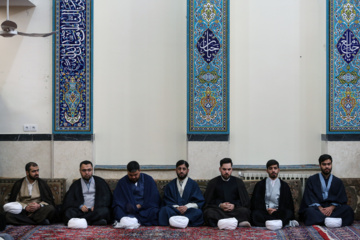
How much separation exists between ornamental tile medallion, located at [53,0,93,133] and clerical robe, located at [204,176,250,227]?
1.70 metres

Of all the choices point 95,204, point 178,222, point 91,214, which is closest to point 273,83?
point 178,222

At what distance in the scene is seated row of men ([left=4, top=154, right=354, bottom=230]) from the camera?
201 inches

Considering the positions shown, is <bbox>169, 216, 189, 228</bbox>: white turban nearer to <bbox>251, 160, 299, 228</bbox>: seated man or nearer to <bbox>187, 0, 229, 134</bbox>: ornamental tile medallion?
<bbox>251, 160, 299, 228</bbox>: seated man

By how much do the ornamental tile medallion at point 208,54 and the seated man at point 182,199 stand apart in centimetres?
65

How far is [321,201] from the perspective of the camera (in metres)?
5.27

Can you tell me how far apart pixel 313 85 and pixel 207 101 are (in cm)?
134

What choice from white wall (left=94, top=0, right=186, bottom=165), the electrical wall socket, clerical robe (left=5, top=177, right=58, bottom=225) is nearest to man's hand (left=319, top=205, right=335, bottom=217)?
white wall (left=94, top=0, right=186, bottom=165)

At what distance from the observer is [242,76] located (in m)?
6.12

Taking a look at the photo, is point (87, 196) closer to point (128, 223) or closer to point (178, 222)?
point (128, 223)

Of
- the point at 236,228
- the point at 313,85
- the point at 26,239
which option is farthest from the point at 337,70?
the point at 26,239

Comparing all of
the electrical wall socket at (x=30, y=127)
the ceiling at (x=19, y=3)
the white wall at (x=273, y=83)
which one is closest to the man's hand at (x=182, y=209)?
the white wall at (x=273, y=83)

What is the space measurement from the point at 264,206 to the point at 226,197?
41 cm

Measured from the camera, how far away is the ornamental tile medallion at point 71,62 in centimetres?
585

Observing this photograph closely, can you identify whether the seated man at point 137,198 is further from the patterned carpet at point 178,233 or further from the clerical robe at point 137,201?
the patterned carpet at point 178,233
